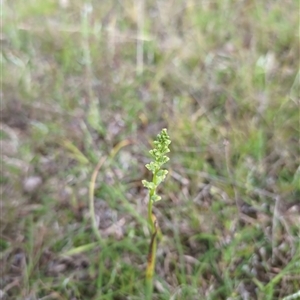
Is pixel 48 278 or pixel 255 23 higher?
pixel 255 23

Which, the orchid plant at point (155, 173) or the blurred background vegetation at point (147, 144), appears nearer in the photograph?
the orchid plant at point (155, 173)

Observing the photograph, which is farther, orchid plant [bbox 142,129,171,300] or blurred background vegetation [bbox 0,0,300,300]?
blurred background vegetation [bbox 0,0,300,300]

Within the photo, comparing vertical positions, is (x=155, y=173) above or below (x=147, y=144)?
above

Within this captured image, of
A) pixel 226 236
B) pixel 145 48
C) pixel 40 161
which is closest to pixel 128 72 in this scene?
pixel 145 48

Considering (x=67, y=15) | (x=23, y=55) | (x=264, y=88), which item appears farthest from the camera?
(x=67, y=15)

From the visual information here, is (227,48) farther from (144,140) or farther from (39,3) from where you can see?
(39,3)

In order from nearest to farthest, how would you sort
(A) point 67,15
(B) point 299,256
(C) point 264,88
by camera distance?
(B) point 299,256 → (C) point 264,88 → (A) point 67,15

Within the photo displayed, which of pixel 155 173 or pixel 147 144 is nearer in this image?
pixel 155 173

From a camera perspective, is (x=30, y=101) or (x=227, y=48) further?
(x=227, y=48)
